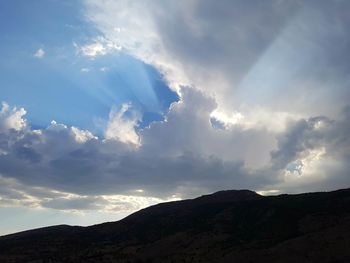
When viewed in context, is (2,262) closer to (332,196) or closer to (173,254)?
(173,254)

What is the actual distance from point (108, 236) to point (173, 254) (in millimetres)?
32691

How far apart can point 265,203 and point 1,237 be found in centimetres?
7282

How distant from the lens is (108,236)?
109062 millimetres

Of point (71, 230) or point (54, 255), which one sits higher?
point (71, 230)

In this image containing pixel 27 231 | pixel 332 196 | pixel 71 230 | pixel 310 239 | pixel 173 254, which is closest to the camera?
pixel 310 239

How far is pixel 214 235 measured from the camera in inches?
3489

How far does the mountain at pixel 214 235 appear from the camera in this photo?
68.9 metres

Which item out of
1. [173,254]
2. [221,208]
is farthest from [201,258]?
[221,208]

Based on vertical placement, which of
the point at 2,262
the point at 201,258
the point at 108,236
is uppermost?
the point at 108,236

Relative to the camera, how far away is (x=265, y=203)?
104688 mm

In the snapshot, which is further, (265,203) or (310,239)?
(265,203)

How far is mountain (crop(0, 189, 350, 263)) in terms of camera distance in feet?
226

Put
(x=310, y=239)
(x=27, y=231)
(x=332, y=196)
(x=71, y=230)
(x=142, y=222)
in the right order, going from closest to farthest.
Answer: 1. (x=310, y=239)
2. (x=332, y=196)
3. (x=142, y=222)
4. (x=71, y=230)
5. (x=27, y=231)

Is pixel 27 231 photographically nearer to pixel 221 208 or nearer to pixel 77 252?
pixel 77 252
